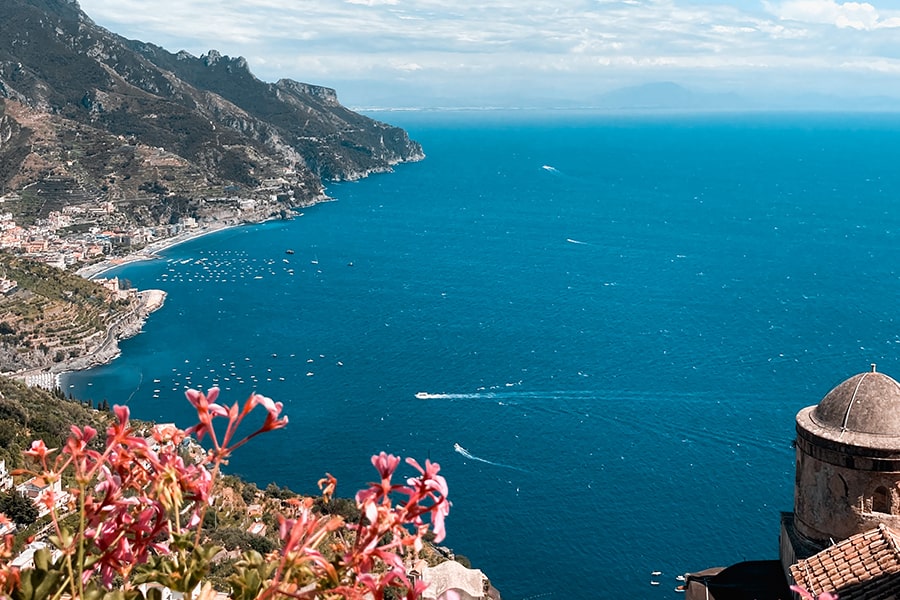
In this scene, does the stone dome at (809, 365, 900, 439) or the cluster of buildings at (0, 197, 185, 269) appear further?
the cluster of buildings at (0, 197, 185, 269)

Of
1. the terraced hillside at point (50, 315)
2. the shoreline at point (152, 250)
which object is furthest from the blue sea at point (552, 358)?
the terraced hillside at point (50, 315)

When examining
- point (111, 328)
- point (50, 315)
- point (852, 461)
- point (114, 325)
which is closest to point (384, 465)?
point (852, 461)

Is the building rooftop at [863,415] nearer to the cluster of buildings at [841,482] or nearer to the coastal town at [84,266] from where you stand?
the cluster of buildings at [841,482]

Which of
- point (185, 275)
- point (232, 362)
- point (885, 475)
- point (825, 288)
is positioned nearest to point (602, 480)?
point (232, 362)

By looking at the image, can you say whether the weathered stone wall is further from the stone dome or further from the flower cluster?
the flower cluster

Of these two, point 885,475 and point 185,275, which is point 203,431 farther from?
point 185,275

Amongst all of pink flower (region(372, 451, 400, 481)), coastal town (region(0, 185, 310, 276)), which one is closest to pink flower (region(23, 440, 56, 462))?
pink flower (region(372, 451, 400, 481))
